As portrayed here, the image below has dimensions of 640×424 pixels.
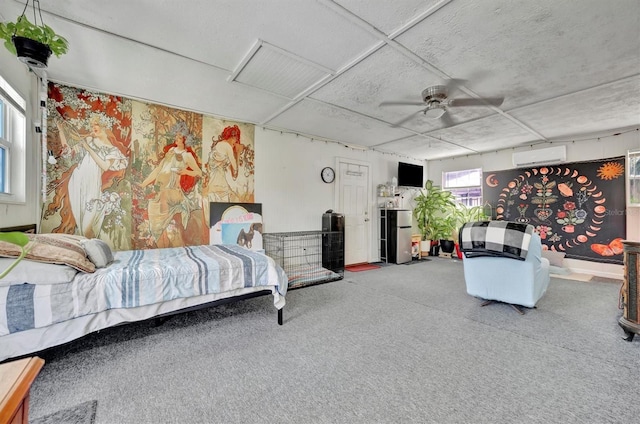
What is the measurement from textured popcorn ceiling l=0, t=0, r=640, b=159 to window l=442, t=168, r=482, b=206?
2.44m

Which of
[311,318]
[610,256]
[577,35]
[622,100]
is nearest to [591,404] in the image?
[311,318]

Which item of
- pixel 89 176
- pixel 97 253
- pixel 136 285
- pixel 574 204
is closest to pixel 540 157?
pixel 574 204

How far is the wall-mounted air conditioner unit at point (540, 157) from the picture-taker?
485 centimetres

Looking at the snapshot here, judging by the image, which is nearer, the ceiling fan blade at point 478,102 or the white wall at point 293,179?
the ceiling fan blade at point 478,102

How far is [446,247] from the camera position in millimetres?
6449

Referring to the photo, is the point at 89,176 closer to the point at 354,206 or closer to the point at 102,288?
the point at 102,288

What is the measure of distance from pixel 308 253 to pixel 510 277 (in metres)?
3.08

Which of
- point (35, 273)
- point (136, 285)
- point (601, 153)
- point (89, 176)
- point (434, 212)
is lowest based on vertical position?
point (136, 285)

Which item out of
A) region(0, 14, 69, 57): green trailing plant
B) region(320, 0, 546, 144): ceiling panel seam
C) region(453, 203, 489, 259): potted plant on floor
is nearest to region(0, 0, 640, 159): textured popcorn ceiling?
region(320, 0, 546, 144): ceiling panel seam

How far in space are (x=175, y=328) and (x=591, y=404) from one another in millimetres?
3180

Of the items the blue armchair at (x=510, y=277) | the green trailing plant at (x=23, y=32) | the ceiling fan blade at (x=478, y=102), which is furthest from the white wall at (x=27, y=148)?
the blue armchair at (x=510, y=277)

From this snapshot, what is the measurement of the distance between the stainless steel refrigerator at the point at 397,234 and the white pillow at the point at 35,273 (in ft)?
17.0

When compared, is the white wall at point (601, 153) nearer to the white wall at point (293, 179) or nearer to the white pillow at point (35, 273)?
the white wall at point (293, 179)

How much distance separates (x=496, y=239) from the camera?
287cm
